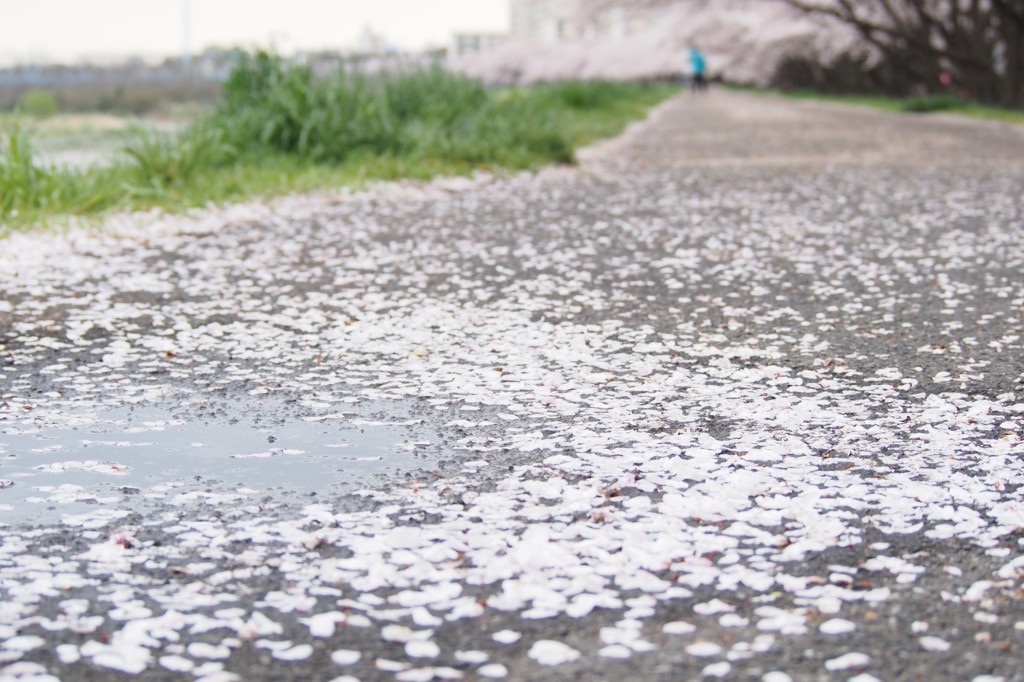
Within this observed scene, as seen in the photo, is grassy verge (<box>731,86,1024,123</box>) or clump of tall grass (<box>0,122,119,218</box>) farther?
grassy verge (<box>731,86,1024,123</box>)

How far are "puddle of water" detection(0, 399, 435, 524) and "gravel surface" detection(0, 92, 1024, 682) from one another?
0.7 inches

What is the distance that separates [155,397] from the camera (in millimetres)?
3332

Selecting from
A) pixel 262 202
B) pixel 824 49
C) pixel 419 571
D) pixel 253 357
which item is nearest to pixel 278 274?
pixel 253 357

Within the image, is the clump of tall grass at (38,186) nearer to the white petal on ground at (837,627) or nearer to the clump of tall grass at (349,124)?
the clump of tall grass at (349,124)

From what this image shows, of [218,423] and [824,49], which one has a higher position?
[824,49]

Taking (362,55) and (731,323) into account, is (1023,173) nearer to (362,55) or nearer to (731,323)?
(362,55)

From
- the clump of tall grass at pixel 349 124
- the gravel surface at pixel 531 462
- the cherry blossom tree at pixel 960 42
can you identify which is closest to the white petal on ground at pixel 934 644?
the gravel surface at pixel 531 462

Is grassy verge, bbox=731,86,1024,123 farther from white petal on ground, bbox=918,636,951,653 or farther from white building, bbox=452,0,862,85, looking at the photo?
white petal on ground, bbox=918,636,951,653

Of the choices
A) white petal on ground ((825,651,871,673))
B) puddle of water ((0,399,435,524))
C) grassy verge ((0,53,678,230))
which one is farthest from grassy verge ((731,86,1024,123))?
white petal on ground ((825,651,871,673))

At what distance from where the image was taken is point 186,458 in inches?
111

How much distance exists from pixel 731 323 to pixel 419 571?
235 cm

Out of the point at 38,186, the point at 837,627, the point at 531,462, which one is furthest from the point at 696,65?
the point at 837,627

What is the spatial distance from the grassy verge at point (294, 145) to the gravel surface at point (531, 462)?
5.29 ft

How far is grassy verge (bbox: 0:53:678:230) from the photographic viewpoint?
734cm
